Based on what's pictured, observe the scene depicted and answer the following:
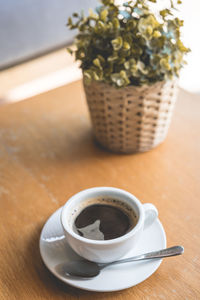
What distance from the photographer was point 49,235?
59 cm

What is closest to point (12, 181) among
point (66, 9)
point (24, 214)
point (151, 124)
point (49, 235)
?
point (24, 214)

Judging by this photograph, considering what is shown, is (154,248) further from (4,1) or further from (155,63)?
(4,1)

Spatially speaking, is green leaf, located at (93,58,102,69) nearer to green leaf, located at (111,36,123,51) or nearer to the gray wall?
green leaf, located at (111,36,123,51)

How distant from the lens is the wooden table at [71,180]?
533 mm

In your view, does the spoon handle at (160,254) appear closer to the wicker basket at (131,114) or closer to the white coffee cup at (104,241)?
the white coffee cup at (104,241)

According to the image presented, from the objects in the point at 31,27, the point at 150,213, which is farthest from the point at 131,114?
the point at 31,27

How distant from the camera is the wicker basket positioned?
28.5 inches

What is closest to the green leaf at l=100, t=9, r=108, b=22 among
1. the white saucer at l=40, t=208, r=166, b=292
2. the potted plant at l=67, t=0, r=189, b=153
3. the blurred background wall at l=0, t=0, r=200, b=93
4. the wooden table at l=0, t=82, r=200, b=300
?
the potted plant at l=67, t=0, r=189, b=153

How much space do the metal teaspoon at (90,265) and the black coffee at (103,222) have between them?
4 centimetres

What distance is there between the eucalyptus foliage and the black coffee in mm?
258

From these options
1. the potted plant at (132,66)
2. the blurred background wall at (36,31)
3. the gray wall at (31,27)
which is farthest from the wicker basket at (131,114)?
the gray wall at (31,27)

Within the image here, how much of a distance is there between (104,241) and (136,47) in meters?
0.39

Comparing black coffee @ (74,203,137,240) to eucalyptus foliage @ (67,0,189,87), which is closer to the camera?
black coffee @ (74,203,137,240)

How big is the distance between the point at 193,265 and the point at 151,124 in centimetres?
33
